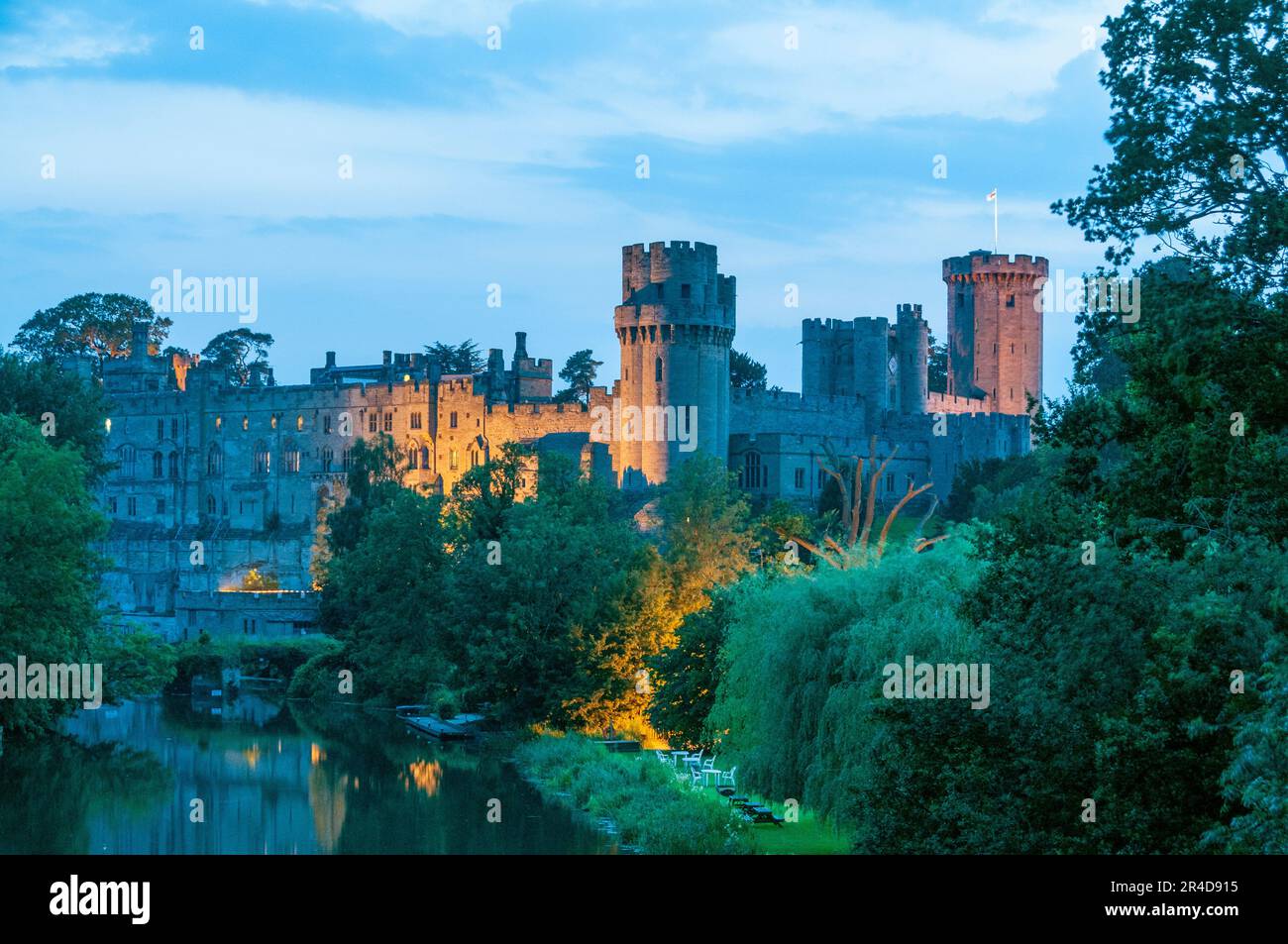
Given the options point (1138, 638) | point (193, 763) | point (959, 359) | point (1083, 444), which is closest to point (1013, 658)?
point (1138, 638)

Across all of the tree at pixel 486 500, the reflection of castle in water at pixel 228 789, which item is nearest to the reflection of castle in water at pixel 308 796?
the reflection of castle in water at pixel 228 789

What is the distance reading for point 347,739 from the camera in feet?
137

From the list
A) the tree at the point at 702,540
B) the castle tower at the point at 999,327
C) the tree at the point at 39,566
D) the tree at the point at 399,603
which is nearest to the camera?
the tree at the point at 39,566

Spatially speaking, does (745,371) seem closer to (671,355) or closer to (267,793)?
(671,355)

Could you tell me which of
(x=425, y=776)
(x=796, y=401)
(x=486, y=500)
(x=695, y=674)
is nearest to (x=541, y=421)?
(x=796, y=401)

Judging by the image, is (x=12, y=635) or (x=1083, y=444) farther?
(x=12, y=635)

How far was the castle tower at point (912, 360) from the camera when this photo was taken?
78.5m

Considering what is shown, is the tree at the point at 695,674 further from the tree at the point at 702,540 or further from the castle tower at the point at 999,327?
the castle tower at the point at 999,327

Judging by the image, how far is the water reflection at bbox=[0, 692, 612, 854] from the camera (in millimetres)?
27797

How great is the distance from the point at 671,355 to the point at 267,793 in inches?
1169

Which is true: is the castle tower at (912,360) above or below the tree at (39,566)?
above

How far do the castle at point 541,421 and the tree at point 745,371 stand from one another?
8.68 m

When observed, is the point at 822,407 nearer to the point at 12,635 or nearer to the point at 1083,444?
the point at 12,635
